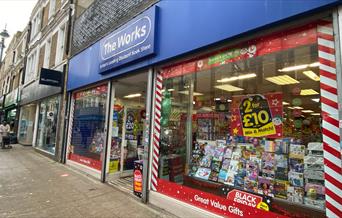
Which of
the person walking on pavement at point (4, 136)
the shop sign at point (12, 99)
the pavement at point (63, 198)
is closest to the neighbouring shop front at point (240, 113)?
the pavement at point (63, 198)

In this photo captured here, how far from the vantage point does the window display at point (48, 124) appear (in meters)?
10.5

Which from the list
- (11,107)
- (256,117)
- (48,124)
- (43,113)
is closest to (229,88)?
(256,117)

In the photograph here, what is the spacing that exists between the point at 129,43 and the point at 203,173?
3622 millimetres

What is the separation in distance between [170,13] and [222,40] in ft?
5.11

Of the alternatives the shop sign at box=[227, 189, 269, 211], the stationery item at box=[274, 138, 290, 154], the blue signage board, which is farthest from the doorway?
the stationery item at box=[274, 138, 290, 154]

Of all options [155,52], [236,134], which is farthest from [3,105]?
[236,134]

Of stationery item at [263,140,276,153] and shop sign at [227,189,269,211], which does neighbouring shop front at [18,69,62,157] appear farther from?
stationery item at [263,140,276,153]

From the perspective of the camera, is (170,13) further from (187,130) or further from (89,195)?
(89,195)

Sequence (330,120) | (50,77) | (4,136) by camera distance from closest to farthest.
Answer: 1. (330,120)
2. (50,77)
3. (4,136)

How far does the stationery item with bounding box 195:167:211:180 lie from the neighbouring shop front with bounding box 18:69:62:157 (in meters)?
7.87

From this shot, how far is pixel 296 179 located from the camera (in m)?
3.40

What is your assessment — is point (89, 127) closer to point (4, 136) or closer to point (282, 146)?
point (282, 146)

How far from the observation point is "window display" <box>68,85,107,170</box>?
726 centimetres

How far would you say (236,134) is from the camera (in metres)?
4.14
